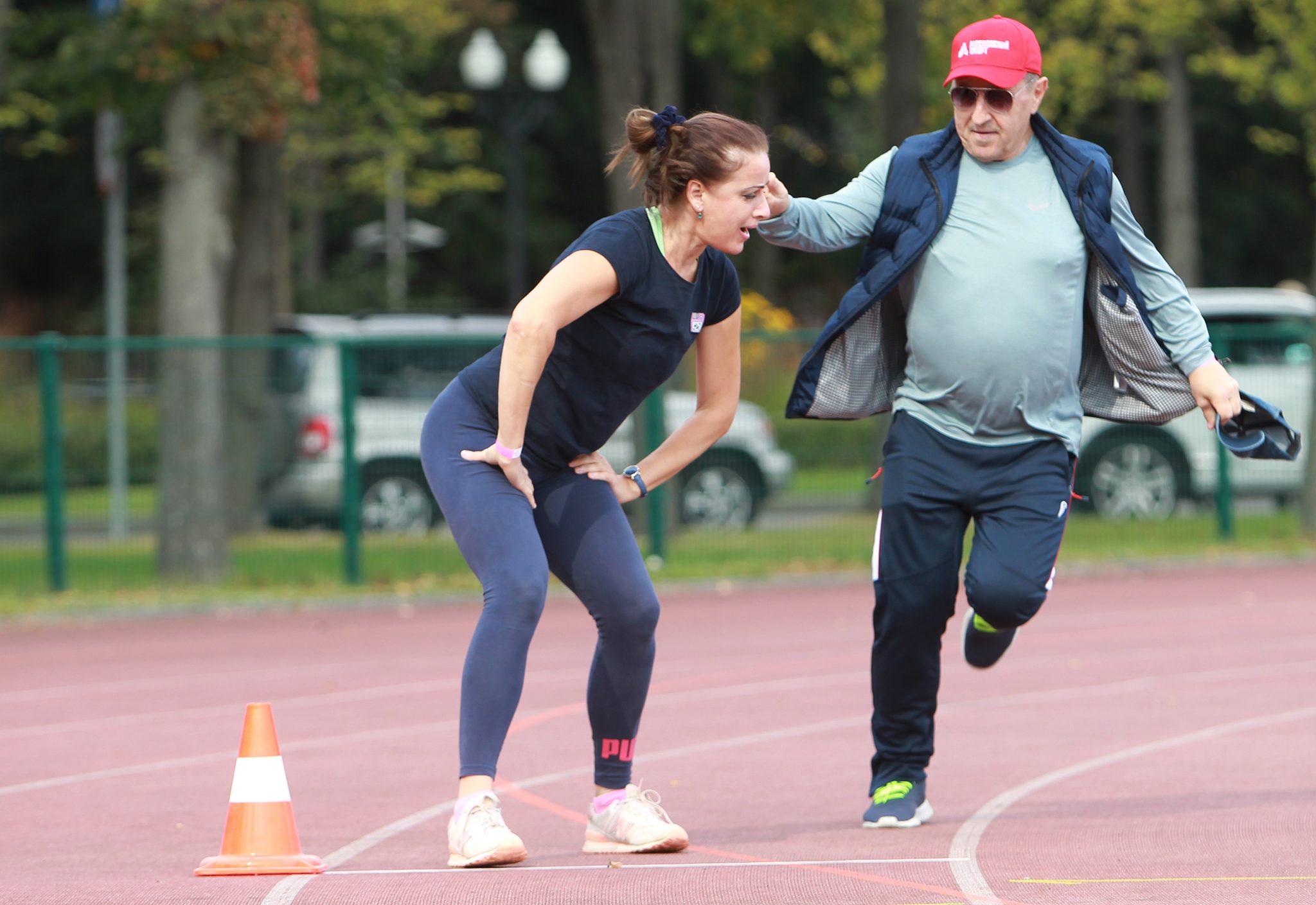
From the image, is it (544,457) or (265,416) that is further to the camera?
(265,416)

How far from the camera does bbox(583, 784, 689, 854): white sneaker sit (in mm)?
5191

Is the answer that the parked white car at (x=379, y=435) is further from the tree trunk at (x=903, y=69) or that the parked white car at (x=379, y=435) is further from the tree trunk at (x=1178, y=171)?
the tree trunk at (x=1178, y=171)

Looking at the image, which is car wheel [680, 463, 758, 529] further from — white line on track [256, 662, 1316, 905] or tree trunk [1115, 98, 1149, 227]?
tree trunk [1115, 98, 1149, 227]

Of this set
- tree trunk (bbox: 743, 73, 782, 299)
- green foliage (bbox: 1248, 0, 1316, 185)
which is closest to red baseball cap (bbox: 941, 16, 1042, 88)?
green foliage (bbox: 1248, 0, 1316, 185)

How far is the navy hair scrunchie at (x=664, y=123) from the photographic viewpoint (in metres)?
4.96

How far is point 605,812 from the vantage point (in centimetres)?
528

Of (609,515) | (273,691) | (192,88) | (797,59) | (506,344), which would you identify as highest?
(797,59)

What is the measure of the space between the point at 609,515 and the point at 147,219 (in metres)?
30.2

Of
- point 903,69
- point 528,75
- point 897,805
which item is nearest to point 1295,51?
point 903,69

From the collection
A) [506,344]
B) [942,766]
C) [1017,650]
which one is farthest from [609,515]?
[1017,650]

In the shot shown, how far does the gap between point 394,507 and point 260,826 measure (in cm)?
956

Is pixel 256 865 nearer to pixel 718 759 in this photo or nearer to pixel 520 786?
pixel 520 786

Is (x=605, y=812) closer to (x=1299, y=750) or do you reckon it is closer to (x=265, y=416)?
(x=1299, y=750)

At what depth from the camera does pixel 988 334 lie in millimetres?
5328
